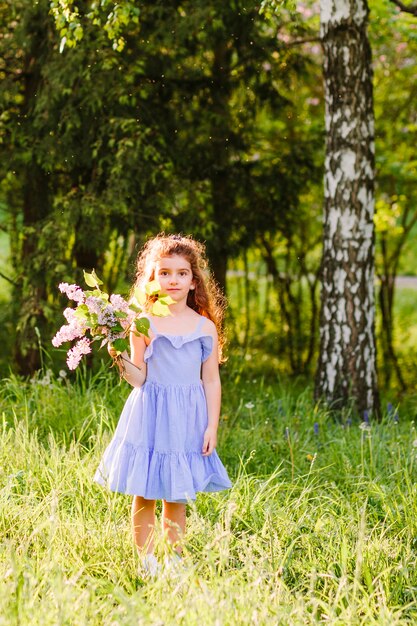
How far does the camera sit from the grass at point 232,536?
2420 mm

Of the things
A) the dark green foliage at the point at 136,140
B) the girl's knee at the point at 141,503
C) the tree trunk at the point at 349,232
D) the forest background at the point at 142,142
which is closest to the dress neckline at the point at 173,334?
the girl's knee at the point at 141,503

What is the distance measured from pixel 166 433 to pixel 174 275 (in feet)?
2.05

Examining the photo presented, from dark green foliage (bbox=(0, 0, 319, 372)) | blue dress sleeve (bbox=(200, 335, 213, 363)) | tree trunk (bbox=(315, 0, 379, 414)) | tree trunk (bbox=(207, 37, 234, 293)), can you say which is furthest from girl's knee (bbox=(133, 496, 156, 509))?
tree trunk (bbox=(207, 37, 234, 293))

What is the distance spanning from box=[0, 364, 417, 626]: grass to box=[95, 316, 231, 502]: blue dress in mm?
193

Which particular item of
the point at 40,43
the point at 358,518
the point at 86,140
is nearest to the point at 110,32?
the point at 86,140

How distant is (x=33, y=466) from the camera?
3.71 metres

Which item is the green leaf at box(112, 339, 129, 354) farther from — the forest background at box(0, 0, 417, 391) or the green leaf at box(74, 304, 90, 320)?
the forest background at box(0, 0, 417, 391)

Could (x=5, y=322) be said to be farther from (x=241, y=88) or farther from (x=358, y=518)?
(x=358, y=518)

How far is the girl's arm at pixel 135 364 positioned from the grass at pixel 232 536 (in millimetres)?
542

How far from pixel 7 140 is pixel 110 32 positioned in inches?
72.2

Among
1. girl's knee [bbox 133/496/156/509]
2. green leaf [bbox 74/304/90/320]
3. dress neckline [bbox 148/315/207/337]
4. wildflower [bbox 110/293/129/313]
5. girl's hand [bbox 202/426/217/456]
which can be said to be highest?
wildflower [bbox 110/293/129/313]

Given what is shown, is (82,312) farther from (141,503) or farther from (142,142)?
(142,142)

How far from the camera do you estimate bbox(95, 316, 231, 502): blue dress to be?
9.80ft

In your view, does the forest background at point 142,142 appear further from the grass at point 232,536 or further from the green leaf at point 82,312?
the green leaf at point 82,312
